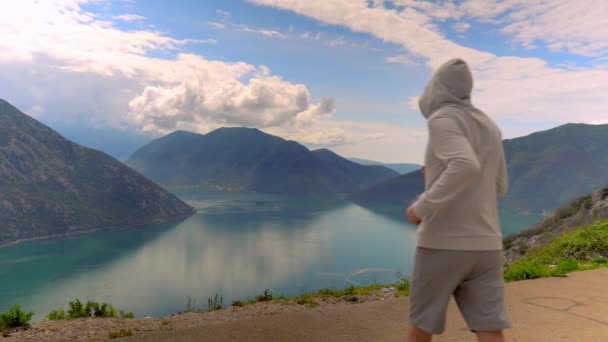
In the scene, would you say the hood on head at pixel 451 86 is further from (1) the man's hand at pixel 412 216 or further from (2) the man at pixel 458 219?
(1) the man's hand at pixel 412 216

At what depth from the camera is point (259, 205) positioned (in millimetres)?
177750

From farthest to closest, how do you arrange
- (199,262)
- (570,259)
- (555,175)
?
(555,175), (199,262), (570,259)

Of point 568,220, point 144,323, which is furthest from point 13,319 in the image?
point 568,220

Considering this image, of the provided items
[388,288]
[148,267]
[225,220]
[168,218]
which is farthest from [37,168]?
[388,288]

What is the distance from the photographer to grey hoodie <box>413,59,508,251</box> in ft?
6.16

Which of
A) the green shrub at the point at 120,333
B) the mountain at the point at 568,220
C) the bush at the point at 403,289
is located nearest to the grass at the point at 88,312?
the green shrub at the point at 120,333

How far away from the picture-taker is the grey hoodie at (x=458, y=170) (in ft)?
6.16

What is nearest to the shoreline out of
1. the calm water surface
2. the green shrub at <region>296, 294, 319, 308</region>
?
the calm water surface

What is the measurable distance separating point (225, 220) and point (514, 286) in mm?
129558

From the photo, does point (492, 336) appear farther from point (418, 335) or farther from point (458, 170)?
point (458, 170)

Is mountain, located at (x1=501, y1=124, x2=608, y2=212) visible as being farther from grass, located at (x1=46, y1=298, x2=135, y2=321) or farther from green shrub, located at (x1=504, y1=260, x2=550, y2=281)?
grass, located at (x1=46, y1=298, x2=135, y2=321)

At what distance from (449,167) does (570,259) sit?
6313 mm

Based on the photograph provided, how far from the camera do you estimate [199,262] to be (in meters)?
81.8

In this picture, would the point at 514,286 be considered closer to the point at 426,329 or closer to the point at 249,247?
the point at 426,329
